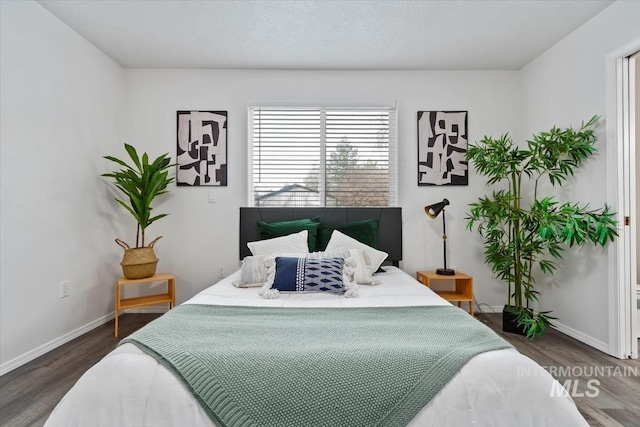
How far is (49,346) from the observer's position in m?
2.68

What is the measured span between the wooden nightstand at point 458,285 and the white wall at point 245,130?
0.29 m

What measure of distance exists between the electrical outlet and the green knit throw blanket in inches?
74.0

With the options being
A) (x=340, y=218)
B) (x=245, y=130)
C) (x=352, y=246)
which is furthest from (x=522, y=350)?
(x=245, y=130)

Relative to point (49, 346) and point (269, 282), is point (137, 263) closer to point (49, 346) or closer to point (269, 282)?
point (49, 346)

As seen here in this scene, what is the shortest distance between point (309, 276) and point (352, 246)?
85 cm

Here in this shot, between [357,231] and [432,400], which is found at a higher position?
[357,231]

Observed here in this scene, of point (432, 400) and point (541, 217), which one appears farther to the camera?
point (541, 217)

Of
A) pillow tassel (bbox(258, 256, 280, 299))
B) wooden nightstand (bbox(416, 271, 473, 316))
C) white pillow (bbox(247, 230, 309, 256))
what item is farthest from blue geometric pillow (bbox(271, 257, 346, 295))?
wooden nightstand (bbox(416, 271, 473, 316))

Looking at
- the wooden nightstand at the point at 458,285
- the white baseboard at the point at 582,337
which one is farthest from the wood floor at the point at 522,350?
the wooden nightstand at the point at 458,285

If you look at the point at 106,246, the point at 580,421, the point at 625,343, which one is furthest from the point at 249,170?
the point at 625,343

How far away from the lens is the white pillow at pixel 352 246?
2971mm

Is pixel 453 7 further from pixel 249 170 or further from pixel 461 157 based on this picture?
pixel 249 170

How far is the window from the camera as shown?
12.1 ft

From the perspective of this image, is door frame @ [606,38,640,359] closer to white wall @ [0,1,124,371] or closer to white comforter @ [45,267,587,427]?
white comforter @ [45,267,587,427]
